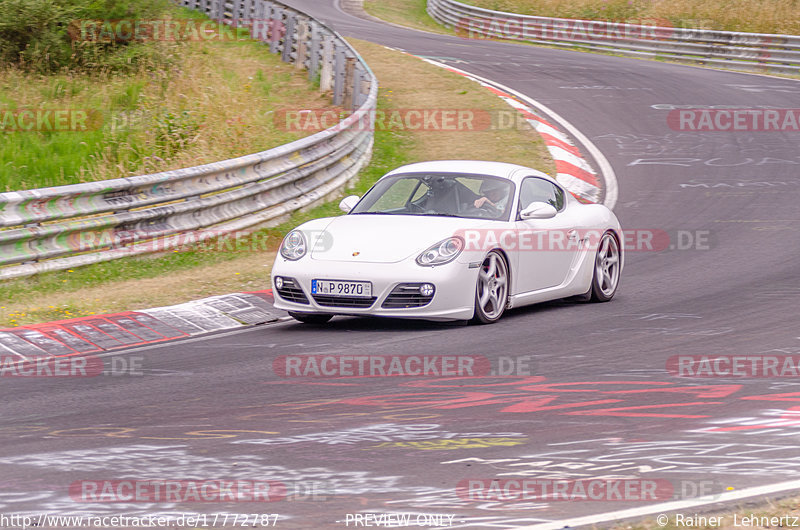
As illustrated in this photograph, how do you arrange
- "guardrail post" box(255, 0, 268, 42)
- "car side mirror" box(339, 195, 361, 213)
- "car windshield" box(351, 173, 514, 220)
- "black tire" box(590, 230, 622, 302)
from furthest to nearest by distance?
"guardrail post" box(255, 0, 268, 42)
"black tire" box(590, 230, 622, 302)
"car side mirror" box(339, 195, 361, 213)
"car windshield" box(351, 173, 514, 220)

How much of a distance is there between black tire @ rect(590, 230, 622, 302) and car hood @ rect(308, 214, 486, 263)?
1721mm

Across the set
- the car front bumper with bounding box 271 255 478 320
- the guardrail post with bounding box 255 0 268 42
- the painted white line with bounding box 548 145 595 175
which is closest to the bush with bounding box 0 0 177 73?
the guardrail post with bounding box 255 0 268 42

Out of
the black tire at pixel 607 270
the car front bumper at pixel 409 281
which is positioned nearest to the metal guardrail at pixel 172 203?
the car front bumper at pixel 409 281

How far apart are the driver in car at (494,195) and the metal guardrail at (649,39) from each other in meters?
21.6

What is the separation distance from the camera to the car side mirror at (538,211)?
9625 millimetres

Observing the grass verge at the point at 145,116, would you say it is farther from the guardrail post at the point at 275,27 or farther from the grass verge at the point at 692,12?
the grass verge at the point at 692,12

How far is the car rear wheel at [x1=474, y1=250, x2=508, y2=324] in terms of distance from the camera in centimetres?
908

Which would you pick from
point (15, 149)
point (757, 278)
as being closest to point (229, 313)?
point (757, 278)

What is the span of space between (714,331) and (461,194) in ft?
8.44

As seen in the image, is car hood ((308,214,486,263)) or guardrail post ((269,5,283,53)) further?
guardrail post ((269,5,283,53))

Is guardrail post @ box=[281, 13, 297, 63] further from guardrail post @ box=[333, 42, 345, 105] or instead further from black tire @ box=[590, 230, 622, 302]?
black tire @ box=[590, 230, 622, 302]

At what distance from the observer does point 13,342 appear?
8.41 meters

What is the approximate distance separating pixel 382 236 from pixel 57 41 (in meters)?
12.7

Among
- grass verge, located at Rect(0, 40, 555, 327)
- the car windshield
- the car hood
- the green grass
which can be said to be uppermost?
the car windshield
